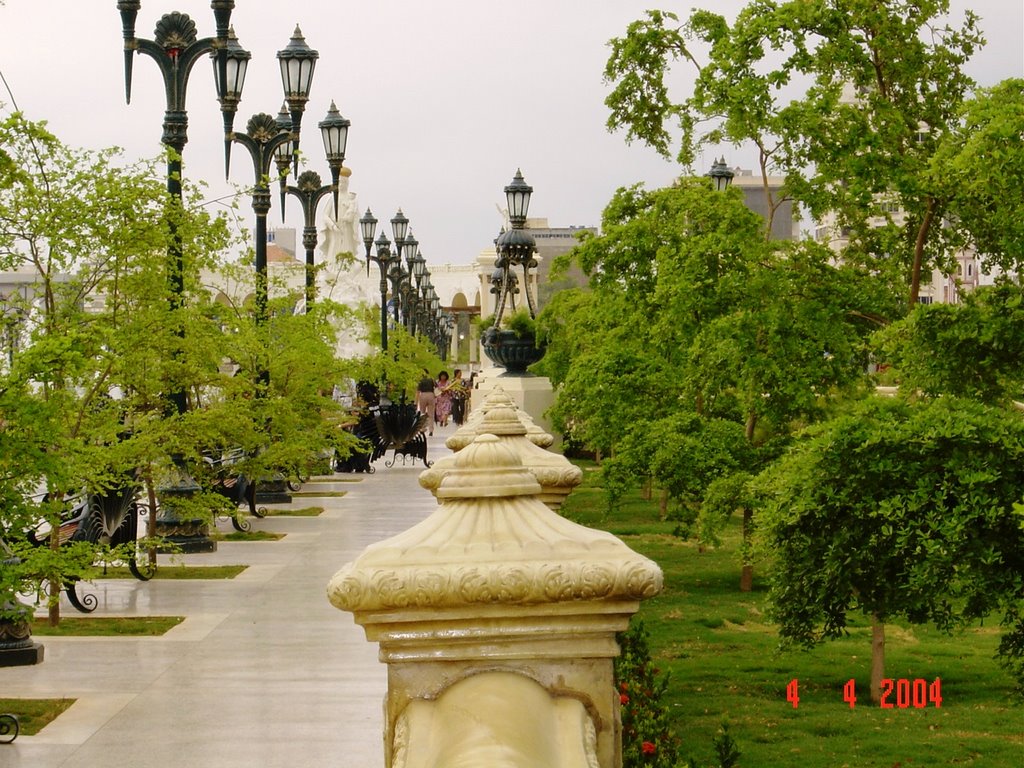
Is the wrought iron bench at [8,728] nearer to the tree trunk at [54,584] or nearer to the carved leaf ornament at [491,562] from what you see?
the tree trunk at [54,584]

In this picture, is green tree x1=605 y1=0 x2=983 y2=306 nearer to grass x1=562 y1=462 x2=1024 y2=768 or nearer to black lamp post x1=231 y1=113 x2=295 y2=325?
grass x1=562 y1=462 x2=1024 y2=768

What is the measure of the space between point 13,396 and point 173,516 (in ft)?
37.0

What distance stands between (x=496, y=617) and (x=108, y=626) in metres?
13.1

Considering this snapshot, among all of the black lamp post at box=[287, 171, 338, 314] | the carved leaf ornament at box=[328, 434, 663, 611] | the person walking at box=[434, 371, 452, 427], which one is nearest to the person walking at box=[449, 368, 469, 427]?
the person walking at box=[434, 371, 452, 427]

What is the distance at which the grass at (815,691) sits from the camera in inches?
450

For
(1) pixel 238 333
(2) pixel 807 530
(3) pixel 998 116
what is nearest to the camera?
(2) pixel 807 530

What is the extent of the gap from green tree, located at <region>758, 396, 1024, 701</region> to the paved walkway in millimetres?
3021

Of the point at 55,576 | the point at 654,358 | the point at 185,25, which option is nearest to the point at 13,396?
the point at 55,576

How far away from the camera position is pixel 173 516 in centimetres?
2138

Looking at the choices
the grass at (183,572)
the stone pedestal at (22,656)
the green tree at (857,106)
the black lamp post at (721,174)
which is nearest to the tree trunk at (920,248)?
the green tree at (857,106)

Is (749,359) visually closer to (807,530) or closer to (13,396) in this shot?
(807,530)

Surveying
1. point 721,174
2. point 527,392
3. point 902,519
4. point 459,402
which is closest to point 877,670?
point 902,519

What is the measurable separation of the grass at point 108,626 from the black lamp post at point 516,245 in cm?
973
